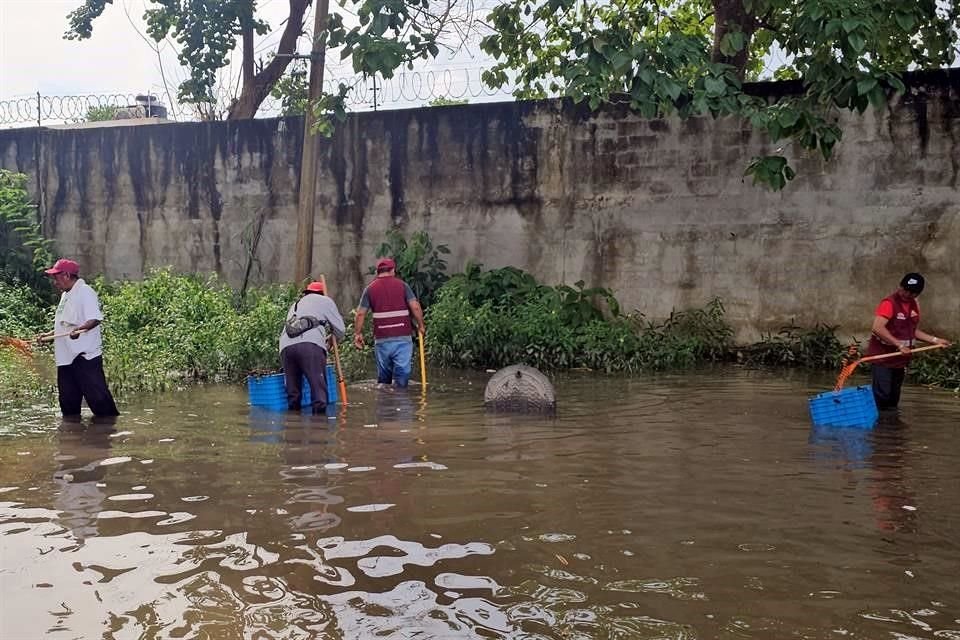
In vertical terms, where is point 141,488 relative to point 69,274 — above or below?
below

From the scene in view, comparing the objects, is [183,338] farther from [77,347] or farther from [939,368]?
[939,368]

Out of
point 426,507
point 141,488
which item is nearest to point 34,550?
point 141,488

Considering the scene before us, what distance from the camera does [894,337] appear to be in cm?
955

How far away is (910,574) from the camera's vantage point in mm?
5160

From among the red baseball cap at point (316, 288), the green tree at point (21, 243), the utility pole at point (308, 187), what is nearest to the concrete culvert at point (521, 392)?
the red baseball cap at point (316, 288)

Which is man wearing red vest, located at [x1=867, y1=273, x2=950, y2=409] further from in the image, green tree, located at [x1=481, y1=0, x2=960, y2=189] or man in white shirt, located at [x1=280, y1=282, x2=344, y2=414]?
man in white shirt, located at [x1=280, y1=282, x2=344, y2=414]

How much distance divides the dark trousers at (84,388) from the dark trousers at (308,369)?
5.23 ft

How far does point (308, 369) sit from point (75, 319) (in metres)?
2.10

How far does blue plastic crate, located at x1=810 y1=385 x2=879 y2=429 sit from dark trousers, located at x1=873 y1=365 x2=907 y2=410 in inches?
30.8

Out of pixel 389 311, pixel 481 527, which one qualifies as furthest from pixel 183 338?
pixel 481 527

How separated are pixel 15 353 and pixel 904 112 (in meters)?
10.8

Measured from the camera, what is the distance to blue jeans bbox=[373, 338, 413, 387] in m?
11.5

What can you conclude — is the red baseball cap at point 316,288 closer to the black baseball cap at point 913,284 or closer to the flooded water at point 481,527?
the flooded water at point 481,527

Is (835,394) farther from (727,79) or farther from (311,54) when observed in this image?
(311,54)
